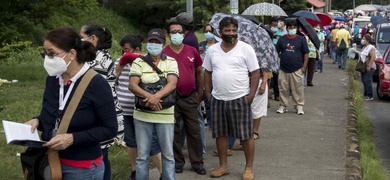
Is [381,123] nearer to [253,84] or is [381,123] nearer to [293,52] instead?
[293,52]

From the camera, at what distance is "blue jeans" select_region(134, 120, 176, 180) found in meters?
6.49

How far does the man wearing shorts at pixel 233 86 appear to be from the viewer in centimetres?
750

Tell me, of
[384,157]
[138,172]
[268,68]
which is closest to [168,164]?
[138,172]

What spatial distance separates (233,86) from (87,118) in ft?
11.3

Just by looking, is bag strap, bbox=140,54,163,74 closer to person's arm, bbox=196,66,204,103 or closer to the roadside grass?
person's arm, bbox=196,66,204,103

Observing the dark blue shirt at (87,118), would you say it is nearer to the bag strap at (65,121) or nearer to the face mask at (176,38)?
the bag strap at (65,121)

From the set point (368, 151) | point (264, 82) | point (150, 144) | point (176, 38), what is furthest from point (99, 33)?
point (368, 151)

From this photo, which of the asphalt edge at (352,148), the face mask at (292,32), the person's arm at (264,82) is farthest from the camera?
the face mask at (292,32)

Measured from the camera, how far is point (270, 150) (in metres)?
9.52

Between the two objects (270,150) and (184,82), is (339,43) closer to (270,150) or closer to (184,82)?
(270,150)

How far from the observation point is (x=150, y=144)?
661 centimetres

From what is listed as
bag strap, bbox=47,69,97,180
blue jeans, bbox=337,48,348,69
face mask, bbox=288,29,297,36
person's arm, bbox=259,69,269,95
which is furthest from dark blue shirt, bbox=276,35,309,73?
blue jeans, bbox=337,48,348,69

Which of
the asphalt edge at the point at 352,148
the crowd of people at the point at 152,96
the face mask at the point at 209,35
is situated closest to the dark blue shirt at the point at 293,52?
the asphalt edge at the point at 352,148

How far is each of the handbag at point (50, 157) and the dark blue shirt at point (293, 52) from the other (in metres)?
8.74
